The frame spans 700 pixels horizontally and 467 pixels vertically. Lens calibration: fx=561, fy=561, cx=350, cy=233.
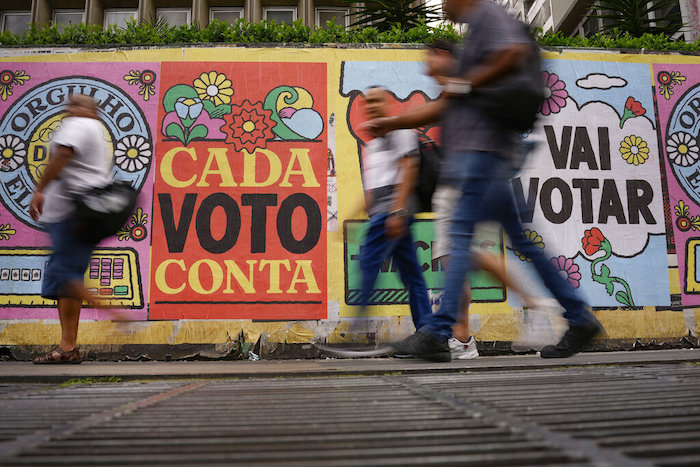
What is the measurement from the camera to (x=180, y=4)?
17656 mm

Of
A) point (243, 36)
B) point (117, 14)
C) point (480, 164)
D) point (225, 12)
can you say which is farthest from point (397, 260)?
point (117, 14)

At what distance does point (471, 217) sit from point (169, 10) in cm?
1767

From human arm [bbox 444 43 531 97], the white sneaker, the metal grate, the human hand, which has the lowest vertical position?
the white sneaker

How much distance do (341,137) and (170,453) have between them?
4566mm

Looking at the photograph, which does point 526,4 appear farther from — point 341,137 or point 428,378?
point 428,378

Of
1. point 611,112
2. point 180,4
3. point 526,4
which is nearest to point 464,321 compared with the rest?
point 611,112

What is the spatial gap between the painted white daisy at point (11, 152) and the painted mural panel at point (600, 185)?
472cm

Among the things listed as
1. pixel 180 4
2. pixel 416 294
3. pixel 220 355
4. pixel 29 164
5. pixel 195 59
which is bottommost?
pixel 220 355

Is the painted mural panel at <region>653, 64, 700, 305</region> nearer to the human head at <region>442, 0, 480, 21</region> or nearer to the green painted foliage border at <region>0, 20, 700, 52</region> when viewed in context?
the green painted foliage border at <region>0, 20, 700, 52</region>

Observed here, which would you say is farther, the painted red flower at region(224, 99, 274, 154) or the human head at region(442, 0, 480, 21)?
the painted red flower at region(224, 99, 274, 154)

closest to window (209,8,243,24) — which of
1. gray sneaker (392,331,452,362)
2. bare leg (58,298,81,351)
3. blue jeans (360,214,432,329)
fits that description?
bare leg (58,298,81,351)

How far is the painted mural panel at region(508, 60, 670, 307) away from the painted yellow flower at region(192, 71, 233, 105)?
2942mm

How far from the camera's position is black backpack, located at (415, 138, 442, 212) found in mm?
3842

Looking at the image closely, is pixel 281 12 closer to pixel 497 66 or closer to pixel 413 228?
pixel 413 228
